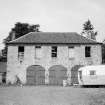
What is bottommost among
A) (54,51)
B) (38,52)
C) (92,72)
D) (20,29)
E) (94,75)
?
(94,75)

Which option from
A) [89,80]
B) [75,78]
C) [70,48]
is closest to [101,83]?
[89,80]

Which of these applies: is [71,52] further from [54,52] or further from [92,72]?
[92,72]

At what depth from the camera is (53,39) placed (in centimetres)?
3844

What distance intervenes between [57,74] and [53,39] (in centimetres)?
602

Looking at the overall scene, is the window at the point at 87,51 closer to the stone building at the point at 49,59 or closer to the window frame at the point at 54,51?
the stone building at the point at 49,59

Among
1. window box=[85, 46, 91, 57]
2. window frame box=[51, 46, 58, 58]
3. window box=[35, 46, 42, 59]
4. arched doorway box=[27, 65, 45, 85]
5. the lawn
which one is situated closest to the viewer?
the lawn

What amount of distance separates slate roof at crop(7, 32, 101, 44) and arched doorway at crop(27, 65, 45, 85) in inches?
168

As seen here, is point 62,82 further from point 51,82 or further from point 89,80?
point 89,80

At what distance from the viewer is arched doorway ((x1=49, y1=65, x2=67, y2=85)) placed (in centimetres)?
3638

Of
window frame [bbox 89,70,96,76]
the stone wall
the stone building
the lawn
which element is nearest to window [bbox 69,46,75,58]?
the stone building

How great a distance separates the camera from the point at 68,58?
37.2 m

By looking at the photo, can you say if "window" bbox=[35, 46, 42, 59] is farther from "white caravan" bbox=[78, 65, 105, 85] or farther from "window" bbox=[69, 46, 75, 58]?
"white caravan" bbox=[78, 65, 105, 85]

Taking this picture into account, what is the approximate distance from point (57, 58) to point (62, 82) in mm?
3984

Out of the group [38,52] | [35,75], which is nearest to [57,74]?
[35,75]
